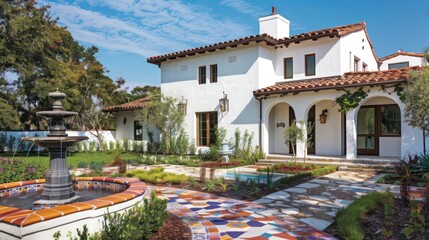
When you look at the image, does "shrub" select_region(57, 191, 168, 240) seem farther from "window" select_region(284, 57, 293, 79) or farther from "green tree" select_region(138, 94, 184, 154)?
"green tree" select_region(138, 94, 184, 154)

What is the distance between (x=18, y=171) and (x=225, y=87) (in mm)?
10530

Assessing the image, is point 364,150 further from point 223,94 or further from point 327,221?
point 327,221

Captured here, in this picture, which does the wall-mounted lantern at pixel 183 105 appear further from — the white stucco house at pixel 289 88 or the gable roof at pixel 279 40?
the gable roof at pixel 279 40

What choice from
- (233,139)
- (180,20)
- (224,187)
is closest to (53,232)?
(224,187)

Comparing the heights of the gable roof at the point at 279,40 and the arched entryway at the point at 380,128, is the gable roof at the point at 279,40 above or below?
above

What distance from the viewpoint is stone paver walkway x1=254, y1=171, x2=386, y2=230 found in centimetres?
571

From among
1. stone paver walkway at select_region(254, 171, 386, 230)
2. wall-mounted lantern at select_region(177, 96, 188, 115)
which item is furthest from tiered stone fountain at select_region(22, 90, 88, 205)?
wall-mounted lantern at select_region(177, 96, 188, 115)

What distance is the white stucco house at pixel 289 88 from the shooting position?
A: 43.7ft

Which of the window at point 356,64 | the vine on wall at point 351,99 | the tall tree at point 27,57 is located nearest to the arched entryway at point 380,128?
the vine on wall at point 351,99

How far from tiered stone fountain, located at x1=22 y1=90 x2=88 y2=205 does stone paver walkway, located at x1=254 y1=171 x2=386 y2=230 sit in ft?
12.2

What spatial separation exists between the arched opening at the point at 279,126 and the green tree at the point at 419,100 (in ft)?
21.3

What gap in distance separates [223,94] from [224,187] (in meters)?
8.98

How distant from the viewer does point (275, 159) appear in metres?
14.0

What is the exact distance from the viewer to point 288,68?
52.4 feet
